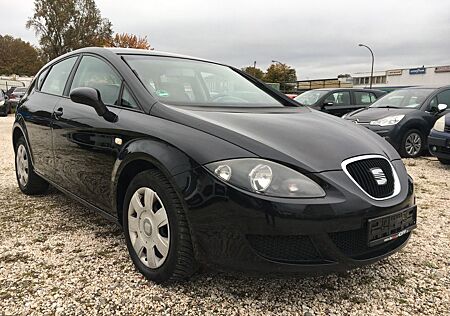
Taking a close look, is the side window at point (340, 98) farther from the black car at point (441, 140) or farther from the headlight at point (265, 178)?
the headlight at point (265, 178)

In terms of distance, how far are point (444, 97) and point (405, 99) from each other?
686mm

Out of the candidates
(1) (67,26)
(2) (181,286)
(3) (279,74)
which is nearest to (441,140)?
(2) (181,286)

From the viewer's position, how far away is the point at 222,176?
81.1 inches

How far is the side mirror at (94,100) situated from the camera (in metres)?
2.74

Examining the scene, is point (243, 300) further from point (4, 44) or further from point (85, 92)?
point (4, 44)

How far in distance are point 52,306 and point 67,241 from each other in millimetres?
969

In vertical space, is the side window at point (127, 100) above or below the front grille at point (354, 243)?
above

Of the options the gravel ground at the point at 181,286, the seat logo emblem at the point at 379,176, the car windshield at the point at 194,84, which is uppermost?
the car windshield at the point at 194,84

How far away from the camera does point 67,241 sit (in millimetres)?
3158

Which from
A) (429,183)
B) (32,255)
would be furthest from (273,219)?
(429,183)

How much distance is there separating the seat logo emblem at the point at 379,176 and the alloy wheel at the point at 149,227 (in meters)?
1.18

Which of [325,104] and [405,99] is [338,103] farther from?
[405,99]

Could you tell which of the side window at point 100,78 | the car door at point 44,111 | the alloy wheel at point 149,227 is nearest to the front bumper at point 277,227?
the alloy wheel at point 149,227

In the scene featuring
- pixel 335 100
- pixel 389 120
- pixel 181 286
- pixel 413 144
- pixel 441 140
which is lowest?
pixel 181 286
